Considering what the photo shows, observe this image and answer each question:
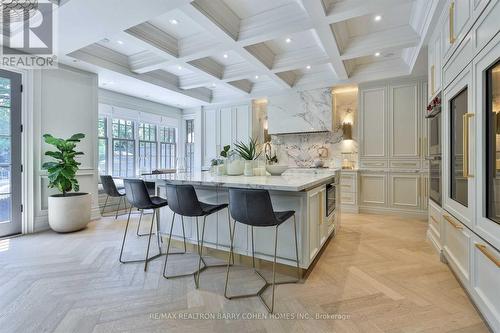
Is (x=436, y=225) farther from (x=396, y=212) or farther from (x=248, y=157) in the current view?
(x=248, y=157)

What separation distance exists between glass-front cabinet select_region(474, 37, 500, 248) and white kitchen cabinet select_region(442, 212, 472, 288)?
0.30 metres

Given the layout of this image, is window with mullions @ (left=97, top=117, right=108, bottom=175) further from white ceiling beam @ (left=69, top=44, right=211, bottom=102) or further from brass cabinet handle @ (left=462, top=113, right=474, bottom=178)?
brass cabinet handle @ (left=462, top=113, right=474, bottom=178)

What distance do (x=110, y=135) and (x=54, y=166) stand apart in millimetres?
2183

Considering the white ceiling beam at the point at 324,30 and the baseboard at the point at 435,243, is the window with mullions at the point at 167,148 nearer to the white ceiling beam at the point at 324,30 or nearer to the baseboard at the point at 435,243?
the white ceiling beam at the point at 324,30

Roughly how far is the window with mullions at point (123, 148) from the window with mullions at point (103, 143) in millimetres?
183

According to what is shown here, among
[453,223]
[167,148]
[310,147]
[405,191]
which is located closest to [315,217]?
[453,223]

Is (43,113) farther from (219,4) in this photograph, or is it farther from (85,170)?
(219,4)

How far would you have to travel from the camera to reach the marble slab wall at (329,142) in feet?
17.9

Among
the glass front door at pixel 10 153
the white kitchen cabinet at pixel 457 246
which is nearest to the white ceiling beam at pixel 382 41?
the white kitchen cabinet at pixel 457 246

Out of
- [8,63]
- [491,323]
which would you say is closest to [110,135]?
[8,63]

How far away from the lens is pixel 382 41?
3535 millimetres

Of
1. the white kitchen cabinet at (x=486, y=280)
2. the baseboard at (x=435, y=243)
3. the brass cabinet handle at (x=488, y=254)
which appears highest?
the brass cabinet handle at (x=488, y=254)

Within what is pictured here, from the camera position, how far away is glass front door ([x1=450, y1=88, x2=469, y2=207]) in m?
2.00

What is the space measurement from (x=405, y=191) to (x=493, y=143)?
3472mm
